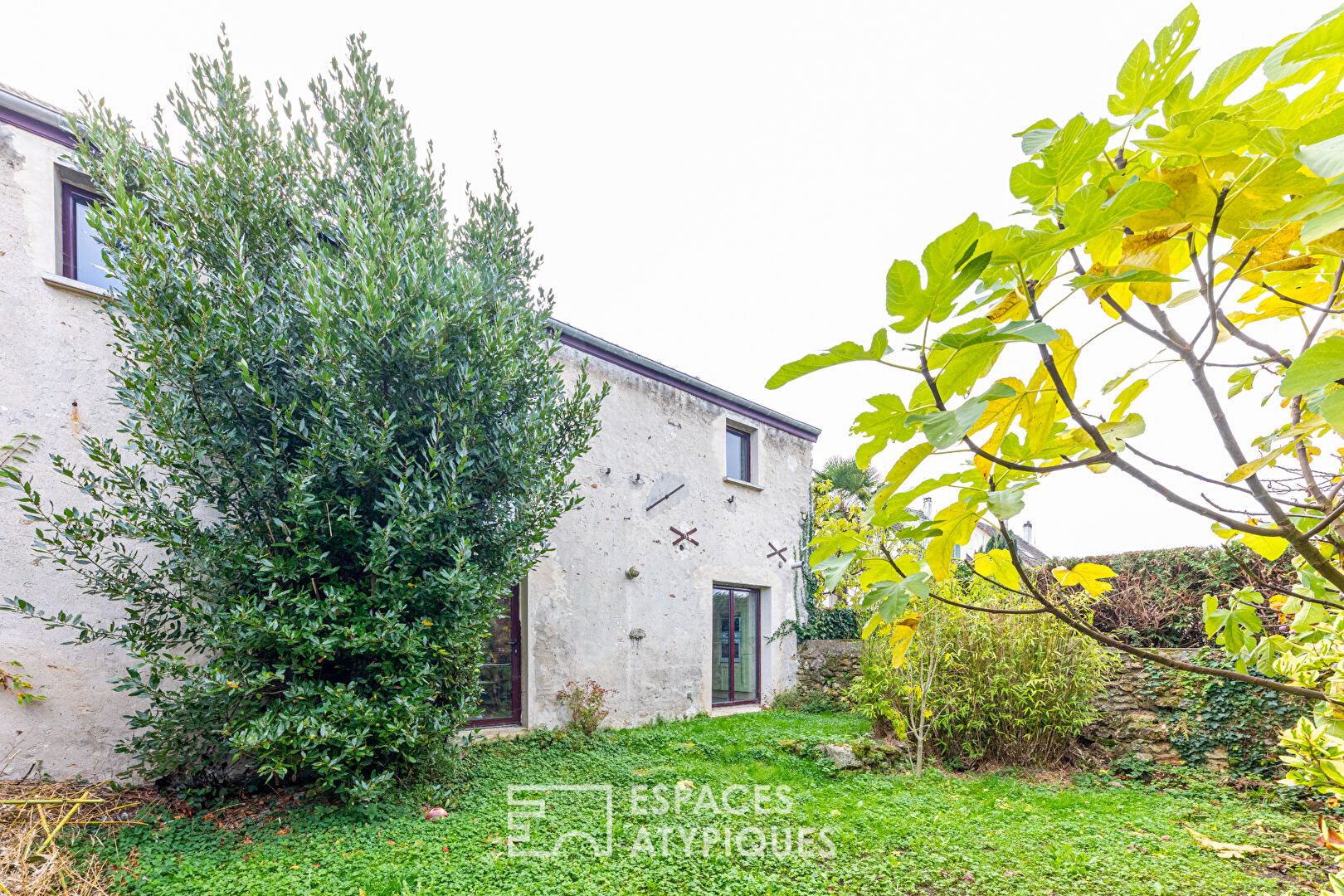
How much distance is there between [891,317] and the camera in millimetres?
647

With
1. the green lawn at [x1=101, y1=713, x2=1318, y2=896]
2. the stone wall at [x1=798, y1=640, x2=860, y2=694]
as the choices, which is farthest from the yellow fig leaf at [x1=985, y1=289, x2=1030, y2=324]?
the stone wall at [x1=798, y1=640, x2=860, y2=694]

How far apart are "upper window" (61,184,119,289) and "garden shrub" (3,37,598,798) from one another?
429 millimetres

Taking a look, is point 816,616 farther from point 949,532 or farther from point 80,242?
point 949,532

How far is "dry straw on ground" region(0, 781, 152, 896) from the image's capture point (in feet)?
8.93

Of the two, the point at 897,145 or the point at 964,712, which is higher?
the point at 897,145

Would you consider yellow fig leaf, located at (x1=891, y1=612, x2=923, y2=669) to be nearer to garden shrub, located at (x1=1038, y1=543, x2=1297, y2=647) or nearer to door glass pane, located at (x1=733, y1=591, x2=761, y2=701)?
garden shrub, located at (x1=1038, y1=543, x2=1297, y2=647)

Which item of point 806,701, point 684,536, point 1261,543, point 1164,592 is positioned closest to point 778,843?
point 1261,543

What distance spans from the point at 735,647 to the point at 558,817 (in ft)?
17.6

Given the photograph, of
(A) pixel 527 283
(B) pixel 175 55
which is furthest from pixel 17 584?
(A) pixel 527 283

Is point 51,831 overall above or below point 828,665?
above

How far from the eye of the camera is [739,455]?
1001cm

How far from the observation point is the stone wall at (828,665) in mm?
9305

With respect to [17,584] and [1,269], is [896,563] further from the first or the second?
[1,269]

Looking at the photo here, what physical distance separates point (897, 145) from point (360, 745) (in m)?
4.47
